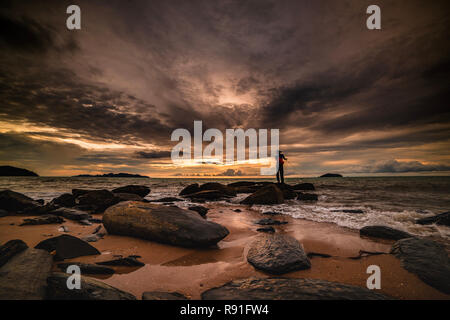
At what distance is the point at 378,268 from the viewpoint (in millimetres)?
2797

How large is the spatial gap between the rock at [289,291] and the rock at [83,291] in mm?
950

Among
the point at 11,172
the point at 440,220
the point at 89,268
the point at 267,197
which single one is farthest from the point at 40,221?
the point at 11,172

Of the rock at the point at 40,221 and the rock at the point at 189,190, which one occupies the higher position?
the rock at the point at 40,221

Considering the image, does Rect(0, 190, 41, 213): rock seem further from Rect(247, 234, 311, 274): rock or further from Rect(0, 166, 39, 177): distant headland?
Rect(0, 166, 39, 177): distant headland

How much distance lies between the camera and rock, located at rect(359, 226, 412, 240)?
413 centimetres

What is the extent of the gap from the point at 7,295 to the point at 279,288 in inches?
105

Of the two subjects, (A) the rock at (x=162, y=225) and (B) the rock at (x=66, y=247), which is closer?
(B) the rock at (x=66, y=247)

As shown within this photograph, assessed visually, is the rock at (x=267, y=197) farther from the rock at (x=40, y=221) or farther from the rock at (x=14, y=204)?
the rock at (x=14, y=204)

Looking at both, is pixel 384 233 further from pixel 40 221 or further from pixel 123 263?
pixel 40 221

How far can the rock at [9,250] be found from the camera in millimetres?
2265

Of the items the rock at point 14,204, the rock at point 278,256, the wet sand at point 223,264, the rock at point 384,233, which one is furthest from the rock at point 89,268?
the rock at point 14,204

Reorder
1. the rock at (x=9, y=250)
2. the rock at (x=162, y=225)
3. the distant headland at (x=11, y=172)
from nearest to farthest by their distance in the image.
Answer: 1. the rock at (x=9, y=250)
2. the rock at (x=162, y=225)
3. the distant headland at (x=11, y=172)

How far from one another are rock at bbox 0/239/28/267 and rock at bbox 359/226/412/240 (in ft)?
22.0

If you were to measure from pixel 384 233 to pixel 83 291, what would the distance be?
5.79 meters
